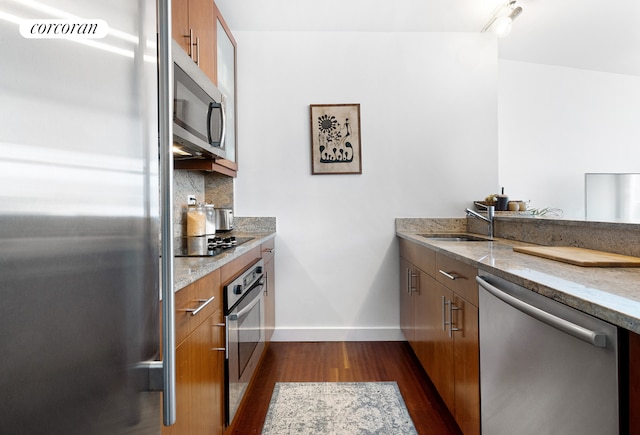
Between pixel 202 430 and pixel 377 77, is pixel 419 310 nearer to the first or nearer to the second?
pixel 202 430

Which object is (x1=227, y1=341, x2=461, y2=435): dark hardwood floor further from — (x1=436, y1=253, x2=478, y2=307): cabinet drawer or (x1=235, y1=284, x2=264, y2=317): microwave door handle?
(x1=436, y1=253, x2=478, y2=307): cabinet drawer

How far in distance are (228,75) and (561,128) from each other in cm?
393

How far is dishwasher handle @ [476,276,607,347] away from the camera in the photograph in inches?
29.0

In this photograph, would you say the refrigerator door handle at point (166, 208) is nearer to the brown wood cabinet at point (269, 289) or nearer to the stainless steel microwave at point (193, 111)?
the stainless steel microwave at point (193, 111)

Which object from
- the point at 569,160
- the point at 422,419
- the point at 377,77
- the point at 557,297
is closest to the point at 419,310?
the point at 422,419

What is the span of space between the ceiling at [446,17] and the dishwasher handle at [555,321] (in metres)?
2.36

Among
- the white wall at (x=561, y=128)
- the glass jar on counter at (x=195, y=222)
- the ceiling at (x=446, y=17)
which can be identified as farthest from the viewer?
the white wall at (x=561, y=128)

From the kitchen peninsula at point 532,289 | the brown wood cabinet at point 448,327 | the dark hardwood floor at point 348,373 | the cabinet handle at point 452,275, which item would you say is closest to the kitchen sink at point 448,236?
the kitchen peninsula at point 532,289

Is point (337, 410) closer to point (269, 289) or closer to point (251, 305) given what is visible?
point (251, 305)

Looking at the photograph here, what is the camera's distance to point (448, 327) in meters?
1.74

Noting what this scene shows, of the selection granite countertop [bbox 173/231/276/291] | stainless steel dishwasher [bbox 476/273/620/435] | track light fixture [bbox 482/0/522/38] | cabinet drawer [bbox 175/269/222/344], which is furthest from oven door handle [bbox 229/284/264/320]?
track light fixture [bbox 482/0/522/38]

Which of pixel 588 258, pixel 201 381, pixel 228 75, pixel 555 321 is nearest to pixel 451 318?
pixel 588 258

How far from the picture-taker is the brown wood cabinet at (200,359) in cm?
102

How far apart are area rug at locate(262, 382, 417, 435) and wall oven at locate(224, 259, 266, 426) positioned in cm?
26
